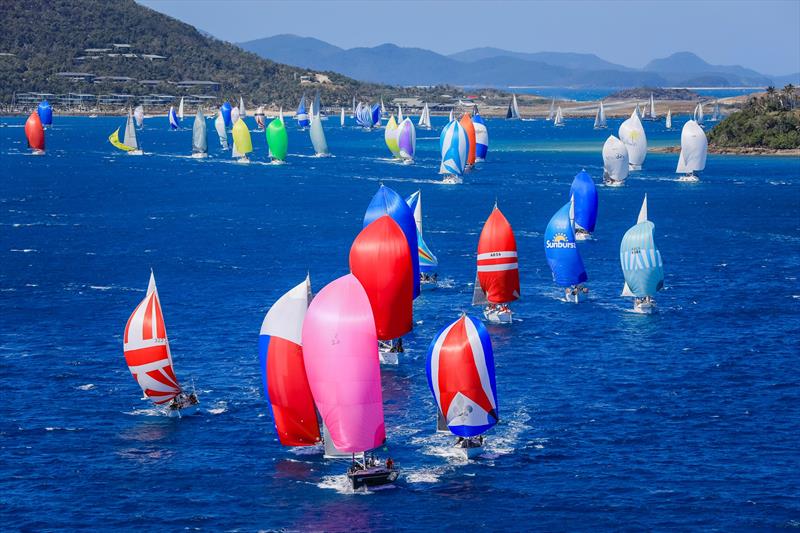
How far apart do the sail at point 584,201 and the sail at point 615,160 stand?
42.3 meters

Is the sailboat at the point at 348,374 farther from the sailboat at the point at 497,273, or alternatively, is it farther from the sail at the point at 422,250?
the sail at the point at 422,250

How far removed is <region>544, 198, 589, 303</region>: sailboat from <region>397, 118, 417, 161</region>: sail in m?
107

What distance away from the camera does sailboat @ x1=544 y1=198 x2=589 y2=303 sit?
8694 centimetres

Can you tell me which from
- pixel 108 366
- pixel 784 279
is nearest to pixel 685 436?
pixel 108 366

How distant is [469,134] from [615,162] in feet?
82.2

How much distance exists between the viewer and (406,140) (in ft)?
640

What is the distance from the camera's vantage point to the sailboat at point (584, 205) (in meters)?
114

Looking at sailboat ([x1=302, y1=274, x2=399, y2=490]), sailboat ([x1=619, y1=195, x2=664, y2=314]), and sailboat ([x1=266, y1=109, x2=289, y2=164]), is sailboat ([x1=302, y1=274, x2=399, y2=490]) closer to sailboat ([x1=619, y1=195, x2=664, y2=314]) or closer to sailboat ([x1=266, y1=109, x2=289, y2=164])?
sailboat ([x1=619, y1=195, x2=664, y2=314])

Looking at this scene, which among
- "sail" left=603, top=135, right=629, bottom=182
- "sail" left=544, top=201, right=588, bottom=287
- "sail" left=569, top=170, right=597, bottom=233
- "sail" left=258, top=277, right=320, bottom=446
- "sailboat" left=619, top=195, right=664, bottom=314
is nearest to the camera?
"sail" left=258, top=277, right=320, bottom=446

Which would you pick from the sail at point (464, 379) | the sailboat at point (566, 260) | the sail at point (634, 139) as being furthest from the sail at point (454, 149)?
the sail at point (464, 379)

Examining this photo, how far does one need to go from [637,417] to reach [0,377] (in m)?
33.8

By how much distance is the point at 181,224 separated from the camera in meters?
130

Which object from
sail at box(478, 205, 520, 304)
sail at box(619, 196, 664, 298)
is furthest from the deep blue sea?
sail at box(478, 205, 520, 304)

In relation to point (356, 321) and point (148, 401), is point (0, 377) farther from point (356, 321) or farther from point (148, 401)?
point (356, 321)
